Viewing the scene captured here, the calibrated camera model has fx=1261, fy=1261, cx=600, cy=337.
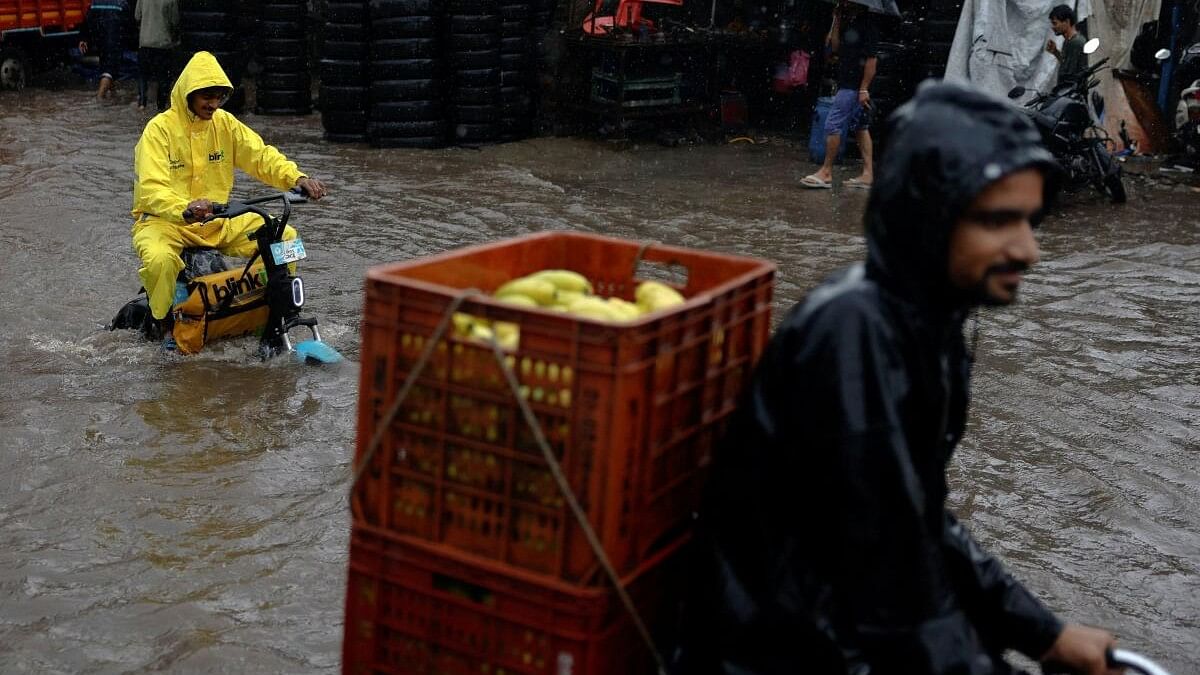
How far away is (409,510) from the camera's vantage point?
2.24m

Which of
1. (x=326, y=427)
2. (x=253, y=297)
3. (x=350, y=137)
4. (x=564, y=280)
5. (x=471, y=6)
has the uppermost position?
(x=471, y=6)

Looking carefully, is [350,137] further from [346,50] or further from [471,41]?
[471,41]

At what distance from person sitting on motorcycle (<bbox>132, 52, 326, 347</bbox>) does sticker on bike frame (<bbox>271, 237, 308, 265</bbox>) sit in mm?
135

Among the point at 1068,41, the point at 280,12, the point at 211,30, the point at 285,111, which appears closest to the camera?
the point at 1068,41

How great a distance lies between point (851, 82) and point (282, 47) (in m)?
6.97

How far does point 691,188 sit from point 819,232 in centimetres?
206

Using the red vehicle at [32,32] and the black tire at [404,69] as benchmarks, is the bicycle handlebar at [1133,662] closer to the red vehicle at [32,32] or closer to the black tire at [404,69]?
the black tire at [404,69]

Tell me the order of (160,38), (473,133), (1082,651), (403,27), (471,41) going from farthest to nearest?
(160,38), (473,133), (471,41), (403,27), (1082,651)

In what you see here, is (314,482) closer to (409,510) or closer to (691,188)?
(409,510)

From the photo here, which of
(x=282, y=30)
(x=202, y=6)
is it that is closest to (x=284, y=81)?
A: (x=282, y=30)

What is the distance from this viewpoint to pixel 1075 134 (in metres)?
11.2

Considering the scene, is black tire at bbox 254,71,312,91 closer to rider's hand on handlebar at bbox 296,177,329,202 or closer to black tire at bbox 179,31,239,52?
black tire at bbox 179,31,239,52

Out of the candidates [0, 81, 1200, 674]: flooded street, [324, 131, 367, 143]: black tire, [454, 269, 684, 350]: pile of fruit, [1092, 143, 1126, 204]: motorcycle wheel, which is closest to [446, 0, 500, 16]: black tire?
[324, 131, 367, 143]: black tire

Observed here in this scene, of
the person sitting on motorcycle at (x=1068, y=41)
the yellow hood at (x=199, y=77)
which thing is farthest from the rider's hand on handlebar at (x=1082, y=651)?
the person sitting on motorcycle at (x=1068, y=41)
